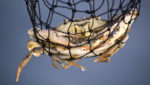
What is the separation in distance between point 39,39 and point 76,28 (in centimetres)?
12

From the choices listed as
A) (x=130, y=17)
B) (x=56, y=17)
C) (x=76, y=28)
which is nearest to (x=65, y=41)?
(x=76, y=28)

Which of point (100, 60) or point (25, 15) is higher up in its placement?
point (100, 60)

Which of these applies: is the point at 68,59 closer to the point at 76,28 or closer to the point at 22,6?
the point at 76,28

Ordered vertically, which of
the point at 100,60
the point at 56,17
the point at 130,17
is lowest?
the point at 56,17

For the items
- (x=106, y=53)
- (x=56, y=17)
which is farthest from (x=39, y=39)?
(x=56, y=17)

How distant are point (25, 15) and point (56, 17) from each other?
151 mm

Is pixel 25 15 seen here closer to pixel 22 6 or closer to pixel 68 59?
pixel 22 6

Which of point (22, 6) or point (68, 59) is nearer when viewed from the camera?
point (68, 59)

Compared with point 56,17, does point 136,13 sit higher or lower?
higher

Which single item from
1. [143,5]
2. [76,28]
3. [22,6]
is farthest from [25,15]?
[76,28]

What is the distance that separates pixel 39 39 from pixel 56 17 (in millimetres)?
717

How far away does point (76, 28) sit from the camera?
718mm

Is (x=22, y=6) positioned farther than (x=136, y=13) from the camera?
Yes

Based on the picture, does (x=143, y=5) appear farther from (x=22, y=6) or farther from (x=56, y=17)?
(x=22, y=6)
